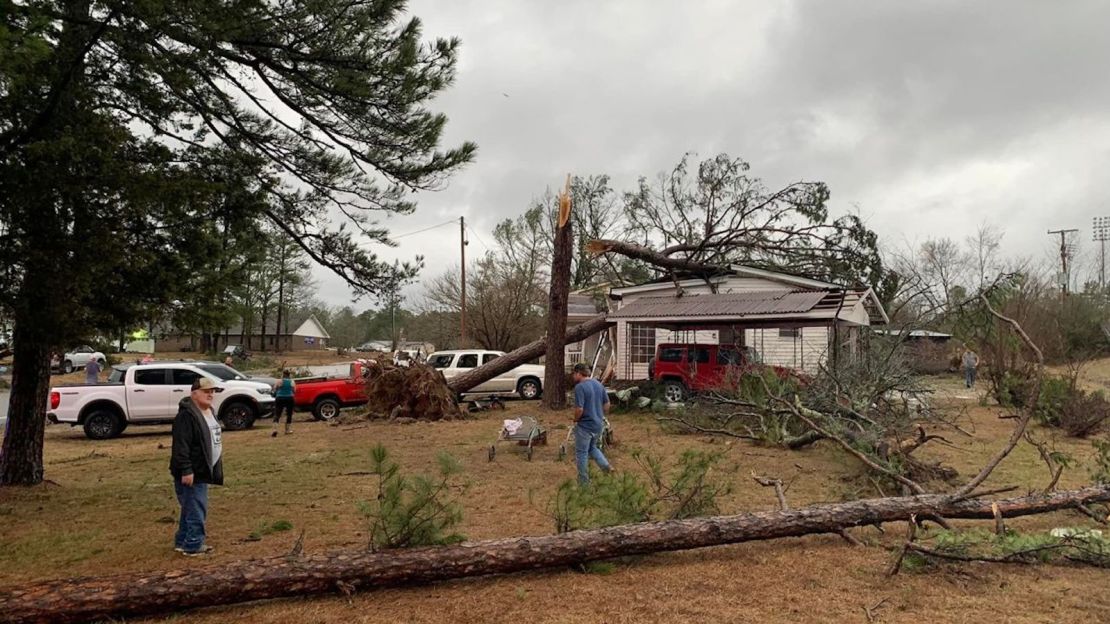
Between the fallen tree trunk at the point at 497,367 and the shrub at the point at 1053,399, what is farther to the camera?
the fallen tree trunk at the point at 497,367

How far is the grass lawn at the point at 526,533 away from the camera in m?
4.29

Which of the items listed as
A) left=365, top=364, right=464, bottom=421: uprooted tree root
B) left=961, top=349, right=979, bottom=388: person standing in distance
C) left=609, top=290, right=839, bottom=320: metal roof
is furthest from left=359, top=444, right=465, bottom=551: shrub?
left=961, top=349, right=979, bottom=388: person standing in distance

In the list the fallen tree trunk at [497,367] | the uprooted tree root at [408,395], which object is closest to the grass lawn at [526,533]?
the uprooted tree root at [408,395]

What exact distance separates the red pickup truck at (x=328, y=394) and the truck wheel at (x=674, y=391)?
7.31m

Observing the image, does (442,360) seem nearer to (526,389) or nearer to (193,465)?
(526,389)

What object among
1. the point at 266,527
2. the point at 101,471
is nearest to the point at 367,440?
the point at 101,471

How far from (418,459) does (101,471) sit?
14.4 feet

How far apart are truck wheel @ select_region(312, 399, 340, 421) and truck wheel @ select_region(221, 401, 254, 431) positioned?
191 centimetres

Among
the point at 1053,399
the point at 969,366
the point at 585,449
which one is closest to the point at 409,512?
the point at 585,449

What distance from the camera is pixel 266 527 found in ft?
20.8

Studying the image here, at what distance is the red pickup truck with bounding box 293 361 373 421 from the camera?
55.1 ft

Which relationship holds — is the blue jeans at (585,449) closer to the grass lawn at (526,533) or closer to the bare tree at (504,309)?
the grass lawn at (526,533)

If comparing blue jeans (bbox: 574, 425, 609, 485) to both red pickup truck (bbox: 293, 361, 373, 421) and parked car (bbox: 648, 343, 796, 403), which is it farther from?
red pickup truck (bbox: 293, 361, 373, 421)

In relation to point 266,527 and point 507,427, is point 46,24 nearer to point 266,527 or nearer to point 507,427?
point 266,527
